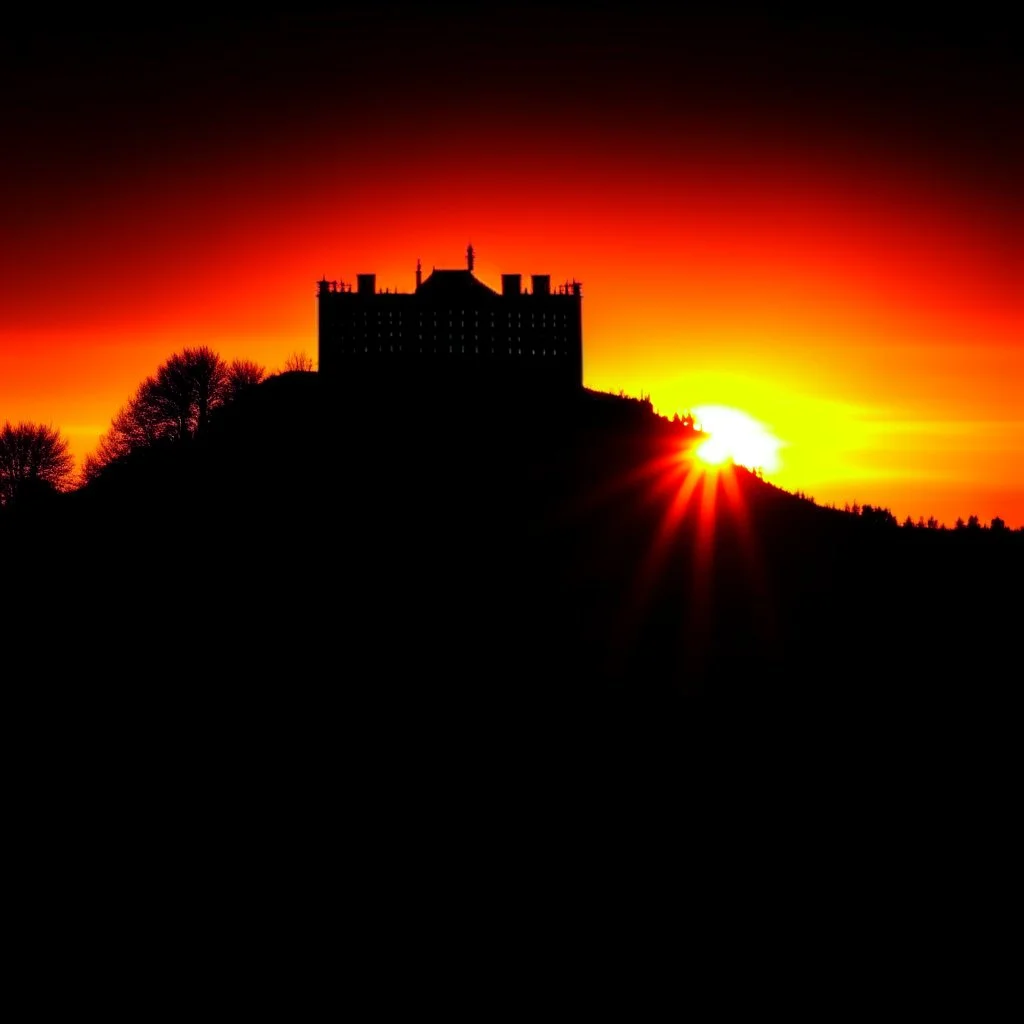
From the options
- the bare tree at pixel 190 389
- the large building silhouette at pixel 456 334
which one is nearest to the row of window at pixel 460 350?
the large building silhouette at pixel 456 334

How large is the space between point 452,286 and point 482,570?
29.5 m

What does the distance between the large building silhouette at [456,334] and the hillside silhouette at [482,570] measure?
12.8 feet

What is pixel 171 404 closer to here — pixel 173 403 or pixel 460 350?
pixel 173 403

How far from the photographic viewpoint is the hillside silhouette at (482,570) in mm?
44188

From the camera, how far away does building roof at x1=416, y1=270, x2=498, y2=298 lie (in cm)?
7275

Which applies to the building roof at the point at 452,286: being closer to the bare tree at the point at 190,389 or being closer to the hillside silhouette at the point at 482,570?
the hillside silhouette at the point at 482,570

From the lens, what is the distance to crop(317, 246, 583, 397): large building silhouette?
233 ft

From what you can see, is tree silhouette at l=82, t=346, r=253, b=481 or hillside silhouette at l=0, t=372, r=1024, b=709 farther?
tree silhouette at l=82, t=346, r=253, b=481

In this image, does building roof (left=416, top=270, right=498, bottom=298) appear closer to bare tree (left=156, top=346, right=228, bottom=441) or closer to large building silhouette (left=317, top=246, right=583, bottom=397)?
large building silhouette (left=317, top=246, right=583, bottom=397)

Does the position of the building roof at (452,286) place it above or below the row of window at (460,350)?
above

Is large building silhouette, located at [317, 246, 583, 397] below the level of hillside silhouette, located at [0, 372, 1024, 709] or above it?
above

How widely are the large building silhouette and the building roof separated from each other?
71 mm

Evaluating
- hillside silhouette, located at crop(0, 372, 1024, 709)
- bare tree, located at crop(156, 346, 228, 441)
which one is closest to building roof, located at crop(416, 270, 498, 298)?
hillside silhouette, located at crop(0, 372, 1024, 709)

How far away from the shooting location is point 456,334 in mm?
72375
